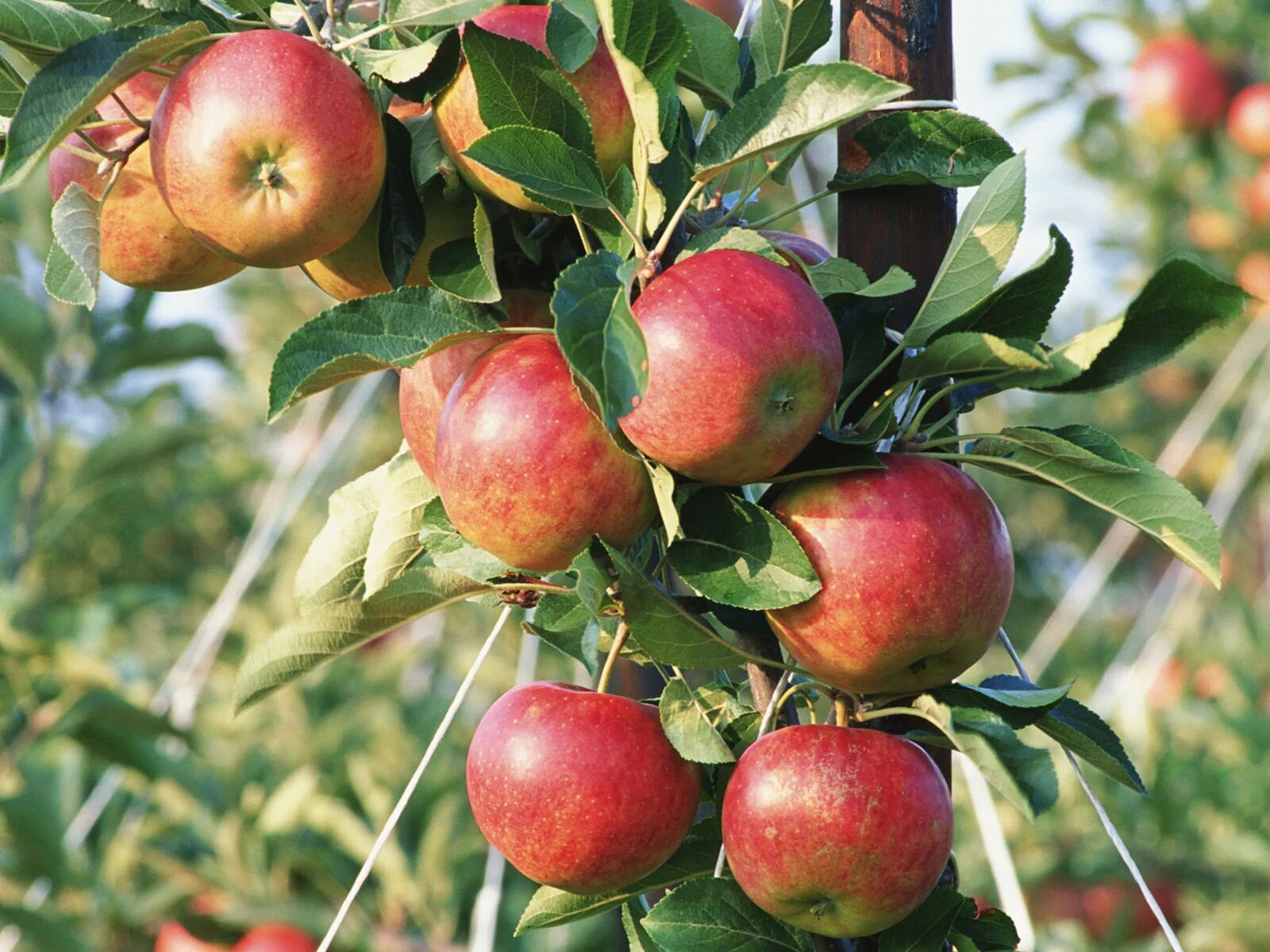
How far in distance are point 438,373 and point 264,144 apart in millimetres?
152

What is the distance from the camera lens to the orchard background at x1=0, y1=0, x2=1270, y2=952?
1.72m

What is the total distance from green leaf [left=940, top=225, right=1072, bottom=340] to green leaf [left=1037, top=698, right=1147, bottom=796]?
0.19m

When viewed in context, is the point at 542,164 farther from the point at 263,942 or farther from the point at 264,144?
the point at 263,942

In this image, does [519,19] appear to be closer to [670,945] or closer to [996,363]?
[996,363]

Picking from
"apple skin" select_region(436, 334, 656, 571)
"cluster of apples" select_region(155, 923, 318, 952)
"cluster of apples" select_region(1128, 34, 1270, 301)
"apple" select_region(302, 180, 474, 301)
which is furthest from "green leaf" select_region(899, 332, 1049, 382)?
"cluster of apples" select_region(1128, 34, 1270, 301)

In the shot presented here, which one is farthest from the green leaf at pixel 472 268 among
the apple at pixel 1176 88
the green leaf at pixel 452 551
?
the apple at pixel 1176 88

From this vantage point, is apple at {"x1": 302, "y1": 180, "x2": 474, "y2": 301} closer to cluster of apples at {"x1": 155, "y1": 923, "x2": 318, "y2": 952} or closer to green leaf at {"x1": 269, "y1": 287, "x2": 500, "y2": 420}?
green leaf at {"x1": 269, "y1": 287, "x2": 500, "y2": 420}

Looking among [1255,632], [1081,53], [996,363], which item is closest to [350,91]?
[996,363]

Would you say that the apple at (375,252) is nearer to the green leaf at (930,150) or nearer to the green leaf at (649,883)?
the green leaf at (930,150)

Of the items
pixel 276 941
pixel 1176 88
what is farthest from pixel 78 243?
pixel 1176 88

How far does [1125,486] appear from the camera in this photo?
23.9 inches

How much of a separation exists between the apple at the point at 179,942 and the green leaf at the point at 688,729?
1356 millimetres

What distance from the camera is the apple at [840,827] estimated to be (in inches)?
23.5

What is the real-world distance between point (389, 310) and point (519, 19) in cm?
16
